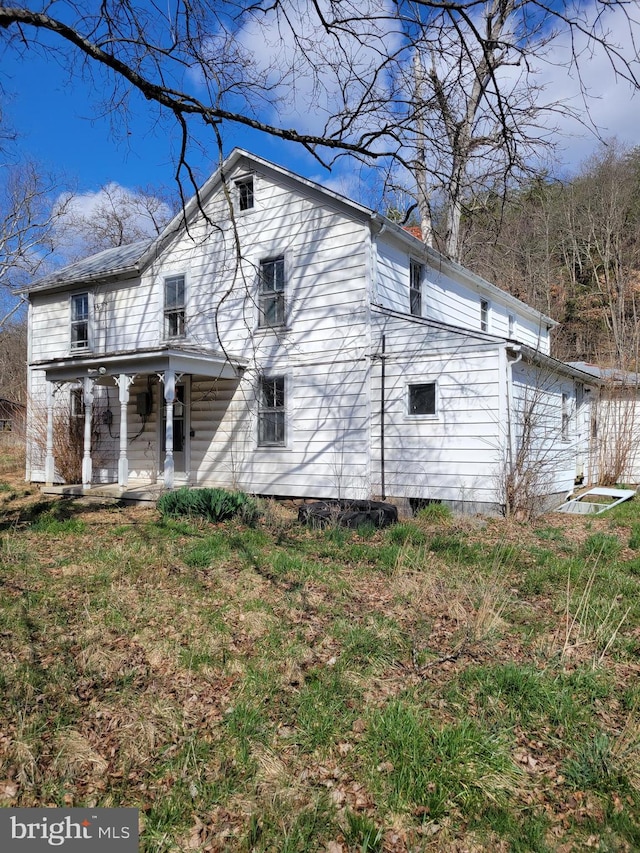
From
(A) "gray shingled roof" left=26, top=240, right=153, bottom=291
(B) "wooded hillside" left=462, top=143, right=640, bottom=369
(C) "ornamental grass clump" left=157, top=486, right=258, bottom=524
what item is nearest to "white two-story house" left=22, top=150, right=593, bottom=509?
(A) "gray shingled roof" left=26, top=240, right=153, bottom=291

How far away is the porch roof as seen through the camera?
11.5m

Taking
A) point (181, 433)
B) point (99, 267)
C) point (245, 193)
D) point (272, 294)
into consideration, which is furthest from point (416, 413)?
point (99, 267)

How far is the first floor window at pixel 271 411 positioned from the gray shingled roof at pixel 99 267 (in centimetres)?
495

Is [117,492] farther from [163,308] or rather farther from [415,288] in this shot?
[415,288]

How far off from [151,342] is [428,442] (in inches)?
299

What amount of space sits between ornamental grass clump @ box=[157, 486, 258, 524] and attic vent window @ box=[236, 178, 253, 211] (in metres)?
7.02

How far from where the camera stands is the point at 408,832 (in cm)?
278

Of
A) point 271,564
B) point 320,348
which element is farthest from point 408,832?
point 320,348

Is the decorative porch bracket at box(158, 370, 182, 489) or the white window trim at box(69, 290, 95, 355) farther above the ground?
the white window trim at box(69, 290, 95, 355)

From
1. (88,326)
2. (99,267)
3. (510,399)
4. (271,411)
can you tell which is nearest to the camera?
(510,399)

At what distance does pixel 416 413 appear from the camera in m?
11.0

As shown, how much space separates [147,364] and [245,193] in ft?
15.1

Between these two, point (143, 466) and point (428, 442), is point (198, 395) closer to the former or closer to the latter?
point (143, 466)

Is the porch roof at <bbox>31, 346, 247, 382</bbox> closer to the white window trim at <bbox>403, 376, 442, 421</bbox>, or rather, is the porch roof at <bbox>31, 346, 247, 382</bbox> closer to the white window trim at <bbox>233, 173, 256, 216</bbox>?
the white window trim at <bbox>233, 173, 256, 216</bbox>
